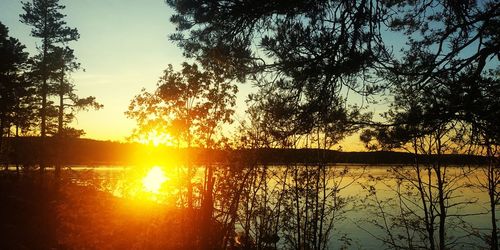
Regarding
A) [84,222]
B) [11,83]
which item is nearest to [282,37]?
[84,222]

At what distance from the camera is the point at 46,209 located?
18.0m

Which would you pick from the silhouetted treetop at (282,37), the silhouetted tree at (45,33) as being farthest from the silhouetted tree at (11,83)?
the silhouetted treetop at (282,37)

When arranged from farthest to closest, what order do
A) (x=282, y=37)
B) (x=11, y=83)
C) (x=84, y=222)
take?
(x=11, y=83) → (x=84, y=222) → (x=282, y=37)

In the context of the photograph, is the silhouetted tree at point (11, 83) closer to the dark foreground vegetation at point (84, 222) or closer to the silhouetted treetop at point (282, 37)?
the dark foreground vegetation at point (84, 222)

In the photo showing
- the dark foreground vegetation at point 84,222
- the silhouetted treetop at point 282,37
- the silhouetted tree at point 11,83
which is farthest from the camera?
the silhouetted tree at point 11,83

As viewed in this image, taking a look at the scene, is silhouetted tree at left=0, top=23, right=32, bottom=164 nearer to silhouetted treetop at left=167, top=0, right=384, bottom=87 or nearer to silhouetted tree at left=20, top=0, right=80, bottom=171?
silhouetted tree at left=20, top=0, right=80, bottom=171

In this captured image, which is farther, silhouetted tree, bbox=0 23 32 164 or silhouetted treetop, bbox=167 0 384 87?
silhouetted tree, bbox=0 23 32 164

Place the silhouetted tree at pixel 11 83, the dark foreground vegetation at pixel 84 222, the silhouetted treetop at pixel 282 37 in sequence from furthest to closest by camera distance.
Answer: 1. the silhouetted tree at pixel 11 83
2. the dark foreground vegetation at pixel 84 222
3. the silhouetted treetop at pixel 282 37

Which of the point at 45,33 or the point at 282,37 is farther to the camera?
the point at 45,33

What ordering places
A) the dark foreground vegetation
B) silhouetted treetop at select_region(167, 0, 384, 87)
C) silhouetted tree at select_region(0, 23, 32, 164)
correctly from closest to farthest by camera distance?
silhouetted treetop at select_region(167, 0, 384, 87) < the dark foreground vegetation < silhouetted tree at select_region(0, 23, 32, 164)

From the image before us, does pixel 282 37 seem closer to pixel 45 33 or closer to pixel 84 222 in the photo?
pixel 84 222

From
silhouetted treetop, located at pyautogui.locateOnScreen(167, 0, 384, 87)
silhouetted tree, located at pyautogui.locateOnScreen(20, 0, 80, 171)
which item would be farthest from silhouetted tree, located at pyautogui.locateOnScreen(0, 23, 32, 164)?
silhouetted treetop, located at pyautogui.locateOnScreen(167, 0, 384, 87)

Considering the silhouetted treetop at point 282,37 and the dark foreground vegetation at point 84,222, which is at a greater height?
the silhouetted treetop at point 282,37

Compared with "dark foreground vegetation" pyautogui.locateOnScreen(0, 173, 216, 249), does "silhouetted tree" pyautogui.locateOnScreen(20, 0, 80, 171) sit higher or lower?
higher
